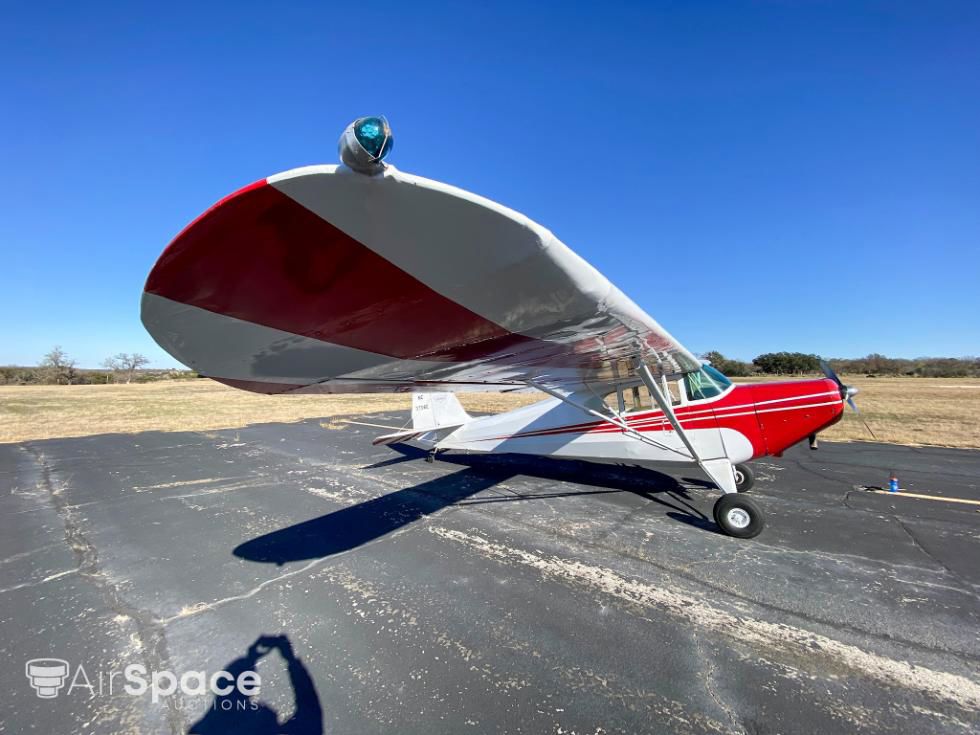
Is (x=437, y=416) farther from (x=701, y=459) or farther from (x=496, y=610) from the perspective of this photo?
(x=496, y=610)

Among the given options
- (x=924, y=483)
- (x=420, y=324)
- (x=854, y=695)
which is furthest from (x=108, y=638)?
(x=924, y=483)

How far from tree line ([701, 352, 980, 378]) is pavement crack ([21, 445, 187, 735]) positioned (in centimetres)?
5803

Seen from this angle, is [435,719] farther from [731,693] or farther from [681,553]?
[681,553]

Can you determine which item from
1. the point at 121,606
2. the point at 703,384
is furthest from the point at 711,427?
the point at 121,606

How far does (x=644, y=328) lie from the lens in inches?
115

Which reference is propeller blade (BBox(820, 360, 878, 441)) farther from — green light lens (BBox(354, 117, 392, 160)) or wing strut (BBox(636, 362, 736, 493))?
green light lens (BBox(354, 117, 392, 160))

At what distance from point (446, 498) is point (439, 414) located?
9.30 ft

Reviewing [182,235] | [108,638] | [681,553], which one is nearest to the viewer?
[182,235]

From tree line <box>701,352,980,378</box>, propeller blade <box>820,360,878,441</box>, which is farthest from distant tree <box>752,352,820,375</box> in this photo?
propeller blade <box>820,360,878,441</box>

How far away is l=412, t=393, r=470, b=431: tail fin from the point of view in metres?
8.83

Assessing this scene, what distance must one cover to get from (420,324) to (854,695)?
3.39m

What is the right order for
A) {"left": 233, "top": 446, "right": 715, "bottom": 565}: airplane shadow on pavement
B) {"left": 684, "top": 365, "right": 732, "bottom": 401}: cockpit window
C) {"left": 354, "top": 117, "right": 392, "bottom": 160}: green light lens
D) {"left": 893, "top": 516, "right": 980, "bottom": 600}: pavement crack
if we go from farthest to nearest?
{"left": 684, "top": 365, "right": 732, "bottom": 401}: cockpit window, {"left": 233, "top": 446, "right": 715, "bottom": 565}: airplane shadow on pavement, {"left": 893, "top": 516, "right": 980, "bottom": 600}: pavement crack, {"left": 354, "top": 117, "right": 392, "bottom": 160}: green light lens

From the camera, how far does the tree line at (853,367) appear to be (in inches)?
2194

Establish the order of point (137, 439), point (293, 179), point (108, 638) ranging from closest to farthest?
1. point (293, 179)
2. point (108, 638)
3. point (137, 439)
